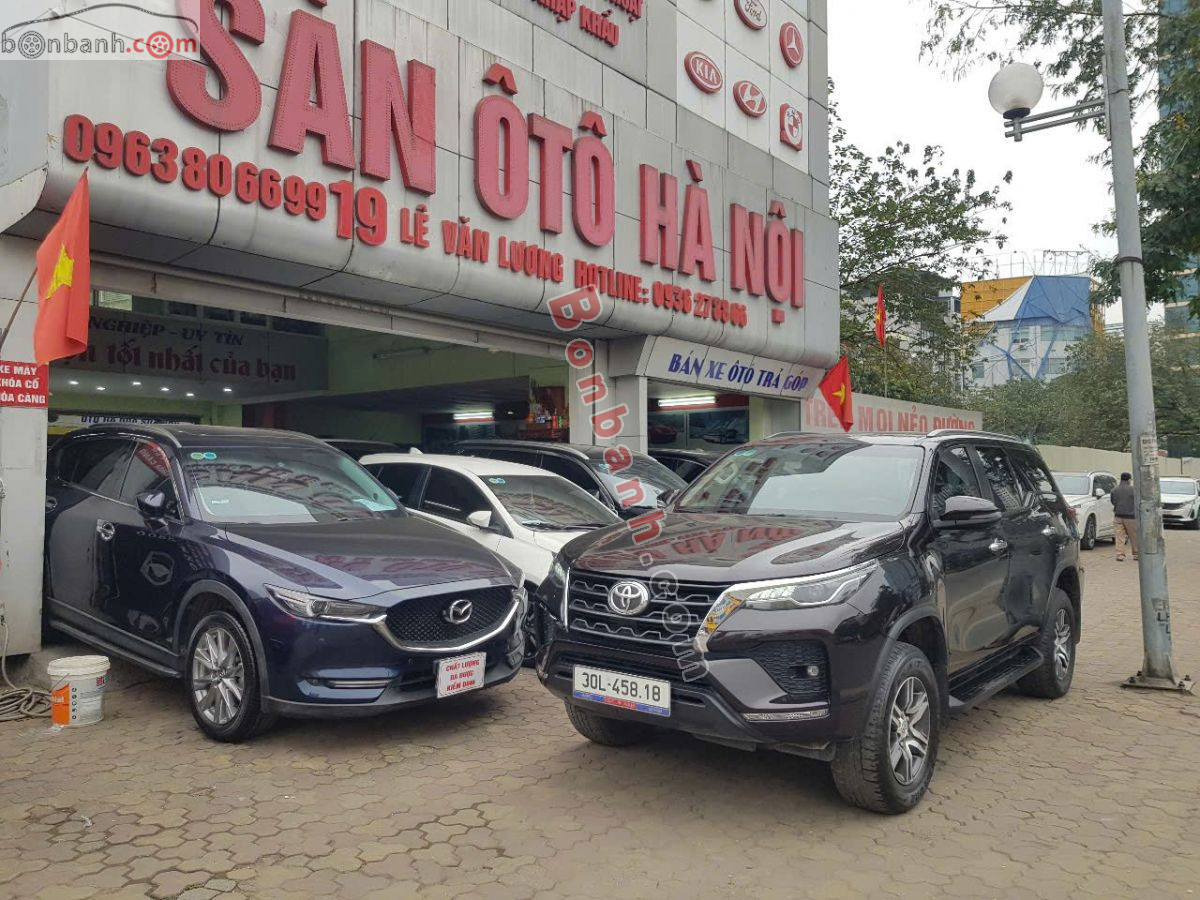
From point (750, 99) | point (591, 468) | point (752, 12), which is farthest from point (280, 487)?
point (752, 12)

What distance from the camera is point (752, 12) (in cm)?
1596

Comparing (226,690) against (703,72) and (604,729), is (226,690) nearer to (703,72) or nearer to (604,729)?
(604,729)

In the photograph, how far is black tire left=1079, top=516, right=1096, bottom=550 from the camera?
17.8 m

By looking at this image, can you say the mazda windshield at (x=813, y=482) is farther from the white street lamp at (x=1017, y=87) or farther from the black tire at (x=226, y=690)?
the white street lamp at (x=1017, y=87)

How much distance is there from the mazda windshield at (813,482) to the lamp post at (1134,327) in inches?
115

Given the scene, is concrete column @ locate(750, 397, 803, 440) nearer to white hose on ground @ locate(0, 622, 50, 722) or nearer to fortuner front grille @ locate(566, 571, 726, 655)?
white hose on ground @ locate(0, 622, 50, 722)

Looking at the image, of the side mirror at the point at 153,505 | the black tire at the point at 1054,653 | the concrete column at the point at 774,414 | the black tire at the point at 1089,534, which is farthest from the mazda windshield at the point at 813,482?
the black tire at the point at 1089,534

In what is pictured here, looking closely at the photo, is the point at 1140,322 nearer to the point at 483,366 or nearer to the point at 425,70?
the point at 425,70

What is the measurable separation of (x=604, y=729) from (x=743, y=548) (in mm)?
1402

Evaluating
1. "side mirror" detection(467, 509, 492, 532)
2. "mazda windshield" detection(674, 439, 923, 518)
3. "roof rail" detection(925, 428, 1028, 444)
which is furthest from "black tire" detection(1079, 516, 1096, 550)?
"mazda windshield" detection(674, 439, 923, 518)

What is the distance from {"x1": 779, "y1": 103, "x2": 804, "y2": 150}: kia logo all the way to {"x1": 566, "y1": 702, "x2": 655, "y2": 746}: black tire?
14.3 m

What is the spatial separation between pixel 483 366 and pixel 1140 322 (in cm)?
1182

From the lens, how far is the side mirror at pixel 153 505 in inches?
218

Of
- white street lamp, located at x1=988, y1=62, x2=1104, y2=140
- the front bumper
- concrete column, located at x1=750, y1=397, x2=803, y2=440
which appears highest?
white street lamp, located at x1=988, y1=62, x2=1104, y2=140
